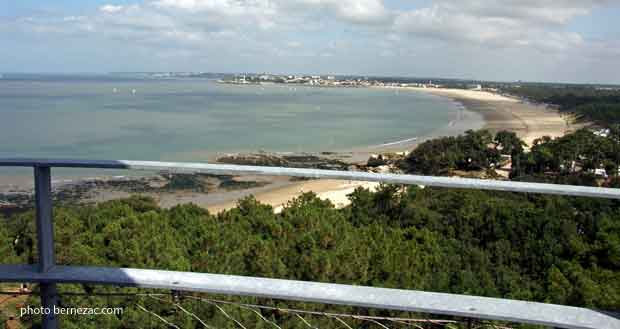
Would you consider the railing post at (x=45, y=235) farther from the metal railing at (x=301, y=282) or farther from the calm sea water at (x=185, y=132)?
the calm sea water at (x=185, y=132)

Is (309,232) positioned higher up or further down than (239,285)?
further down

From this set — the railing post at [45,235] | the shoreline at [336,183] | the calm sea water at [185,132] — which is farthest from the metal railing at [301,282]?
the calm sea water at [185,132]

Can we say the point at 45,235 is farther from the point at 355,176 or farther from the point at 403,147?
the point at 403,147

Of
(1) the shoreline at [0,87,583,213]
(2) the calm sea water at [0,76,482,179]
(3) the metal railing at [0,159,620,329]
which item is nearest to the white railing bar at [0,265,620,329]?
(3) the metal railing at [0,159,620,329]

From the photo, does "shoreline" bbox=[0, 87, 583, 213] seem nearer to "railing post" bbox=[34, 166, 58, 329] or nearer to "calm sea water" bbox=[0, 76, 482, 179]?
"calm sea water" bbox=[0, 76, 482, 179]

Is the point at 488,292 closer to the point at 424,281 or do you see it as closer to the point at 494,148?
the point at 424,281

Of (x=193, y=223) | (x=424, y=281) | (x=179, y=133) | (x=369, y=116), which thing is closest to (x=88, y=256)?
(x=193, y=223)

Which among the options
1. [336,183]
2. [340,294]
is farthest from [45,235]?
[336,183]
